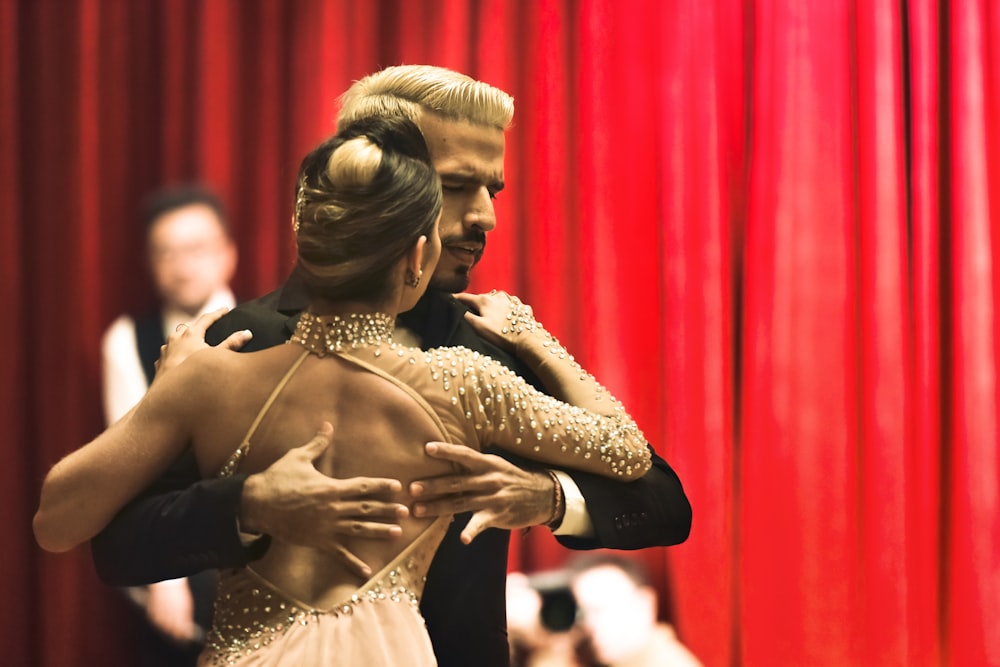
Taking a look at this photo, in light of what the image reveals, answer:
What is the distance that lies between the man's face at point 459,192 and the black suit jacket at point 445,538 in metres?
0.06

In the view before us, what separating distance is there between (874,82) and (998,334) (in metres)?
0.75

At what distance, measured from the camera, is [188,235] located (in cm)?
343

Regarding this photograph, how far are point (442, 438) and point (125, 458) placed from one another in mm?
421

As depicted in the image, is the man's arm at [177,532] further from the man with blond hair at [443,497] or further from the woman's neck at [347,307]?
the woman's neck at [347,307]

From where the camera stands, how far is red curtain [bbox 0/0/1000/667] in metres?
3.22

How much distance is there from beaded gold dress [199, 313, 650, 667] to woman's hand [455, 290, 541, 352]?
0.21 metres

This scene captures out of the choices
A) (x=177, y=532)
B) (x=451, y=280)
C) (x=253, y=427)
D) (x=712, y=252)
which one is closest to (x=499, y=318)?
A: (x=451, y=280)

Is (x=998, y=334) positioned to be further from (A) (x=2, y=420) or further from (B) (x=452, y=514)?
(A) (x=2, y=420)

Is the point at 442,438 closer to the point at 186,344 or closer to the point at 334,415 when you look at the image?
the point at 334,415

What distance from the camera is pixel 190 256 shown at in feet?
11.3

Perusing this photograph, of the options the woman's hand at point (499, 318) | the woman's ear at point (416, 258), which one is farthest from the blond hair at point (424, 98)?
the woman's ear at point (416, 258)

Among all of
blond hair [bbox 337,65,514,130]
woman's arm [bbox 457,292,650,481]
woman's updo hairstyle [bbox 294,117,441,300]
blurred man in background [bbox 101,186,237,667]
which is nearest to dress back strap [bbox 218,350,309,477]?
woman's updo hairstyle [bbox 294,117,441,300]

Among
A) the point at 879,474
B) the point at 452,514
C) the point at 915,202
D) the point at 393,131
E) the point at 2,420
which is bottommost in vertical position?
the point at 879,474

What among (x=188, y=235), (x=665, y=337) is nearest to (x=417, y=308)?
(x=665, y=337)
